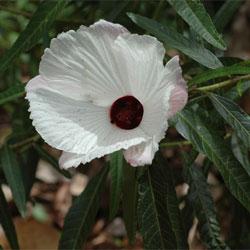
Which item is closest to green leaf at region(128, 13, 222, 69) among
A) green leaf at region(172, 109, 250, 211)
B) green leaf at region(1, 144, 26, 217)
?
green leaf at region(172, 109, 250, 211)

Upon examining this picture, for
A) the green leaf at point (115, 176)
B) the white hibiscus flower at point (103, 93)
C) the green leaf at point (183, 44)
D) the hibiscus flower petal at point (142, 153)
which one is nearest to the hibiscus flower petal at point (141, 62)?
the white hibiscus flower at point (103, 93)

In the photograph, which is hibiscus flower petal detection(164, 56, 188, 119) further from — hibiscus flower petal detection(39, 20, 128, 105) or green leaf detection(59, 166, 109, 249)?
green leaf detection(59, 166, 109, 249)

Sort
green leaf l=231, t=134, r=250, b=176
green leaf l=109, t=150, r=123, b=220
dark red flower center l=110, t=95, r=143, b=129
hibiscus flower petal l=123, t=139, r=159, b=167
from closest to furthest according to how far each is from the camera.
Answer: hibiscus flower petal l=123, t=139, r=159, b=167 → dark red flower center l=110, t=95, r=143, b=129 → green leaf l=109, t=150, r=123, b=220 → green leaf l=231, t=134, r=250, b=176

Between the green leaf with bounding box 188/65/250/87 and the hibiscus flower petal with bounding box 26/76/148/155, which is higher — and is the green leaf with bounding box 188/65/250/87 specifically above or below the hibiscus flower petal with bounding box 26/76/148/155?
above

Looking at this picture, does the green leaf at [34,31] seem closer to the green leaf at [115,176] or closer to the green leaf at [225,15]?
the green leaf at [115,176]

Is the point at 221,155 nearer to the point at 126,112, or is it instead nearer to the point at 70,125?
the point at 126,112

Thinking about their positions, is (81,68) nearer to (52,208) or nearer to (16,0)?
(16,0)

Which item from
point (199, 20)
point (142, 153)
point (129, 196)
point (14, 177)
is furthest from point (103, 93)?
point (14, 177)

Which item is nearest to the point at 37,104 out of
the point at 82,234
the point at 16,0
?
the point at 82,234
